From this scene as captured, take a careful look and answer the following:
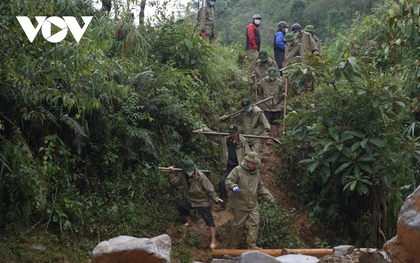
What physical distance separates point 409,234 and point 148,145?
6.69m

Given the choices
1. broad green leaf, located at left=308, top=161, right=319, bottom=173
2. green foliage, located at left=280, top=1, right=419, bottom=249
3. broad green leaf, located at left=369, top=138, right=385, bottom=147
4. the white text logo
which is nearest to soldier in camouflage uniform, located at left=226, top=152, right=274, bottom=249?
broad green leaf, located at left=308, top=161, right=319, bottom=173

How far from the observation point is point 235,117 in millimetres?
13641

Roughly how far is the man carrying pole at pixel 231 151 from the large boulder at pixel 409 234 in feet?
18.1

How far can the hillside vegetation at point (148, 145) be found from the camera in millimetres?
9484

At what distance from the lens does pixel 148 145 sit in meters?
11.8

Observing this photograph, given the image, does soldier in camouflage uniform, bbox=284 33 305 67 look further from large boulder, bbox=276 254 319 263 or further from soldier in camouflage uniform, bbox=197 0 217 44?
large boulder, bbox=276 254 319 263

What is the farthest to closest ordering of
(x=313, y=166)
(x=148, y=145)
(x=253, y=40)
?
(x=253, y=40) < (x=148, y=145) < (x=313, y=166)

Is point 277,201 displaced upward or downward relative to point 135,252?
downward

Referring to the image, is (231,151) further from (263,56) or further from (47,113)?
(263,56)

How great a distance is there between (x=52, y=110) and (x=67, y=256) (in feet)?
8.39

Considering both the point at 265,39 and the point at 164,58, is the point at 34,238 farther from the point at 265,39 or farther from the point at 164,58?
the point at 265,39

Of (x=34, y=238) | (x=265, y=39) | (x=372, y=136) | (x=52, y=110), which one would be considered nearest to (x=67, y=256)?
(x=34, y=238)

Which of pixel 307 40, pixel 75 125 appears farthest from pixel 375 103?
pixel 75 125

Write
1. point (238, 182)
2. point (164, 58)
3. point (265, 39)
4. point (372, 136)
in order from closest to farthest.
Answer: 1. point (238, 182)
2. point (372, 136)
3. point (164, 58)
4. point (265, 39)
